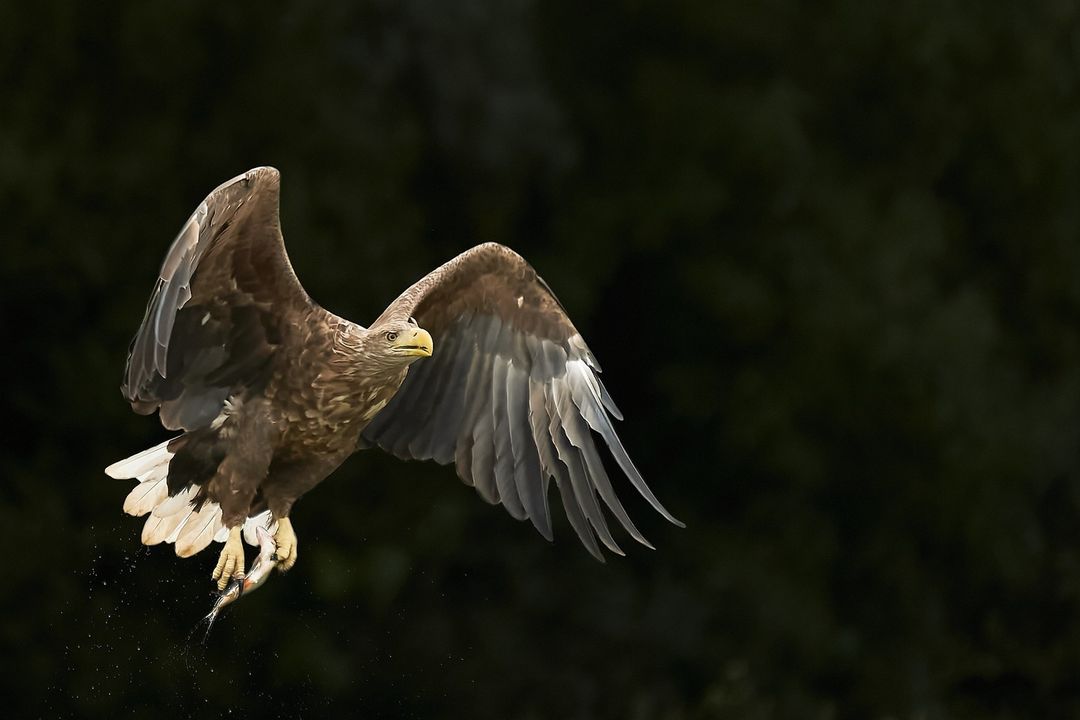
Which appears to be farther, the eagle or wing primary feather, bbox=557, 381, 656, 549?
wing primary feather, bbox=557, 381, 656, 549

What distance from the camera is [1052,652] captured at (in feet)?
33.9

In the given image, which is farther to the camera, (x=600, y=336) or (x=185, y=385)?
(x=600, y=336)

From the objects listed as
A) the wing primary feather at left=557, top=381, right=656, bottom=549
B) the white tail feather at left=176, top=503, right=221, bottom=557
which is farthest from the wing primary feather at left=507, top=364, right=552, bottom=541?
the white tail feather at left=176, top=503, right=221, bottom=557

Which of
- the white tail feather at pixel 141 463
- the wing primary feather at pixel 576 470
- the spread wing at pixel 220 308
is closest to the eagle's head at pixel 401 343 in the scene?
the spread wing at pixel 220 308

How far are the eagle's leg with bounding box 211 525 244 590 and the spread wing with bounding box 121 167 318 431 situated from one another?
40 cm

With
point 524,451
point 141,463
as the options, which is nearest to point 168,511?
point 141,463

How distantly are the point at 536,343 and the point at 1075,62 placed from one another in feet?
17.3

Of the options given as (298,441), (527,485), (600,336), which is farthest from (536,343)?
(600,336)

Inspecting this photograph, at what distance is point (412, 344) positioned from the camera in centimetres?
539

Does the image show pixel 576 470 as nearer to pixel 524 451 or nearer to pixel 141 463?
pixel 524 451

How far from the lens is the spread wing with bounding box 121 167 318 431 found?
5070mm

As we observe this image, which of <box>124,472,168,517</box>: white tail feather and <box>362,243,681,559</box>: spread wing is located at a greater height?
<box>362,243,681,559</box>: spread wing

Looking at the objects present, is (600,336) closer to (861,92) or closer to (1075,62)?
(861,92)

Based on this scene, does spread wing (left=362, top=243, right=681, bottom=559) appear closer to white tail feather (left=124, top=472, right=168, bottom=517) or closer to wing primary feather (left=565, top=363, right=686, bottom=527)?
wing primary feather (left=565, top=363, right=686, bottom=527)
